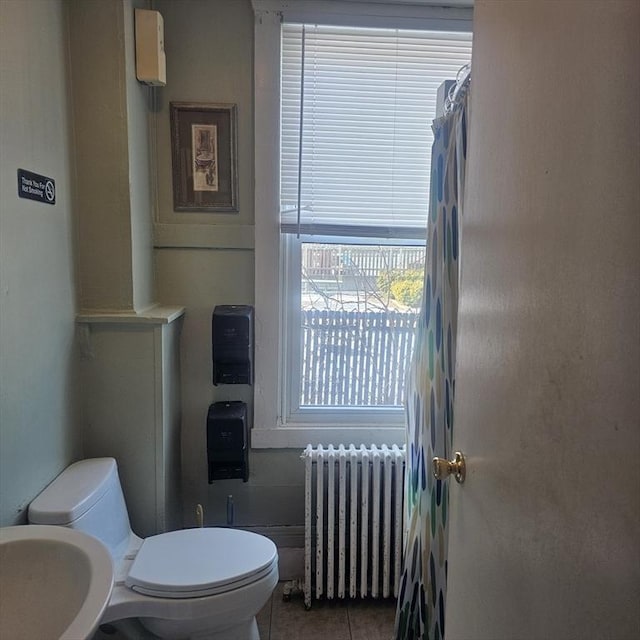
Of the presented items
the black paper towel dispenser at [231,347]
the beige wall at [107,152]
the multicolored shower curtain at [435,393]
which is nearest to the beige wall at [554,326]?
the multicolored shower curtain at [435,393]

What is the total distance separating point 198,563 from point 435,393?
870mm

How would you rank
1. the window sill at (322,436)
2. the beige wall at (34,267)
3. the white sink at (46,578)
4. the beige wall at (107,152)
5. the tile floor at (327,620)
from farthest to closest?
the window sill at (322,436) < the tile floor at (327,620) < the beige wall at (107,152) < the beige wall at (34,267) < the white sink at (46,578)

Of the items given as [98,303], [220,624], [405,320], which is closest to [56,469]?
[98,303]

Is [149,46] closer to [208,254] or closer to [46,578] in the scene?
[208,254]

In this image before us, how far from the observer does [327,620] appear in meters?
1.90

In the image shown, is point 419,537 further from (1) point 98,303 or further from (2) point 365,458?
(1) point 98,303

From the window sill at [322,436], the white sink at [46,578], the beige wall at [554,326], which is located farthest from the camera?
the window sill at [322,436]

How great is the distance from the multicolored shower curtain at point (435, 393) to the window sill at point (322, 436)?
0.38 m

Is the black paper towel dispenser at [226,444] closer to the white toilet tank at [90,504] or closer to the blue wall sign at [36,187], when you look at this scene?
the white toilet tank at [90,504]

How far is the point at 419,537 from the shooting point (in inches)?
61.3

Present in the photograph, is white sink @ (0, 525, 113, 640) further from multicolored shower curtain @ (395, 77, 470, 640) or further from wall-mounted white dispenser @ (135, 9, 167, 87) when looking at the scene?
wall-mounted white dispenser @ (135, 9, 167, 87)

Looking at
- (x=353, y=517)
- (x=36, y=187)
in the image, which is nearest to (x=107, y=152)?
(x=36, y=187)

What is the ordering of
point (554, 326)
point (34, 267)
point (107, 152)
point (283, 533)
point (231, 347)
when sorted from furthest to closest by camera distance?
point (283, 533) → point (231, 347) → point (107, 152) → point (34, 267) → point (554, 326)

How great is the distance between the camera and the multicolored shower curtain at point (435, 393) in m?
1.33
